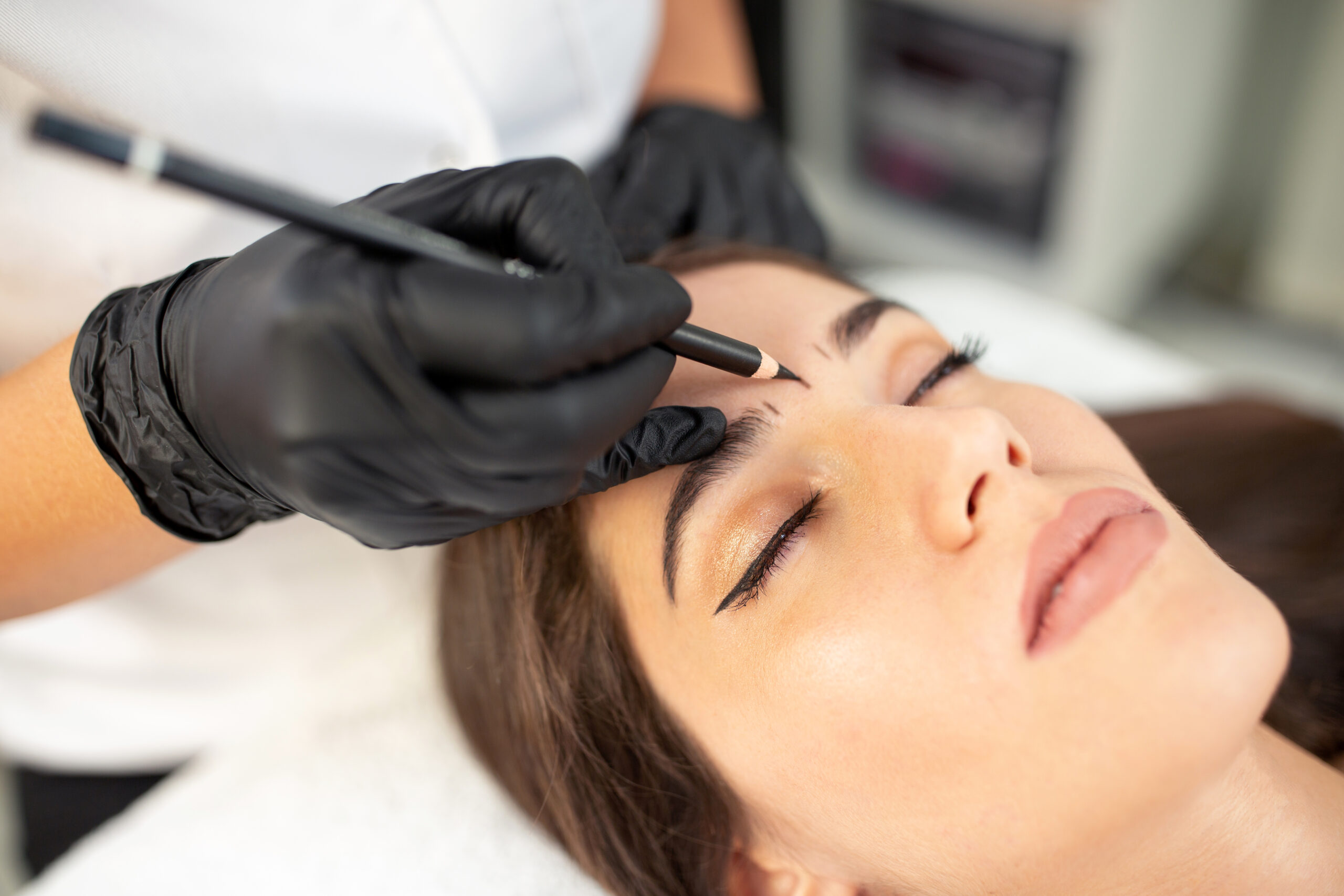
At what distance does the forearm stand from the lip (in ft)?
3.25

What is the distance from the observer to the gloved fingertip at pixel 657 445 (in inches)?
27.2

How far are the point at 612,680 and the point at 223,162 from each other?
25.3 inches

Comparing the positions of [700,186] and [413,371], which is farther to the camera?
[700,186]

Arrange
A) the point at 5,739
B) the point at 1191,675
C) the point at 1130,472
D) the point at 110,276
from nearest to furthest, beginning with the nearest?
the point at 1191,675 < the point at 1130,472 < the point at 110,276 < the point at 5,739

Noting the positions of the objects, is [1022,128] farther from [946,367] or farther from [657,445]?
[657,445]

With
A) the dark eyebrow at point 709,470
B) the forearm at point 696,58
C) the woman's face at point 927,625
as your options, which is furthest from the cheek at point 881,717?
the forearm at point 696,58

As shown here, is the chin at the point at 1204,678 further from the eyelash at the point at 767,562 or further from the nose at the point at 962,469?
the eyelash at the point at 767,562

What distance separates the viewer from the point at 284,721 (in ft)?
3.87

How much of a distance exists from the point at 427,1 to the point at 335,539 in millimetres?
661

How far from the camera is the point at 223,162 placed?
35.6 inches

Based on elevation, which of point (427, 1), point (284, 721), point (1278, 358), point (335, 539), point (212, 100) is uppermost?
point (427, 1)

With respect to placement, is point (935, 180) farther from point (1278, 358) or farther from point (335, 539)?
point (335, 539)

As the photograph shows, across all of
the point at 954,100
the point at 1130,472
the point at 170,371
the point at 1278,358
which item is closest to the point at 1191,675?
the point at 1130,472

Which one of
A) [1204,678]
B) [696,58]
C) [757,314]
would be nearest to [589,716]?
[757,314]
